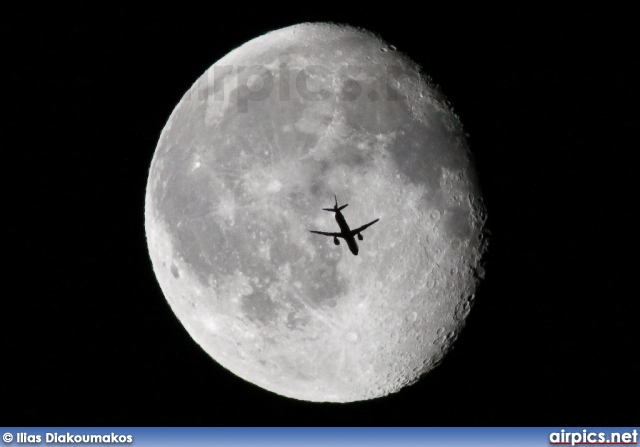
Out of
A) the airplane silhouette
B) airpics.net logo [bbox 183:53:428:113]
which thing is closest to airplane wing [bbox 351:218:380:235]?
the airplane silhouette

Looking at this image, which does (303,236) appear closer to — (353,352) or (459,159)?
(353,352)

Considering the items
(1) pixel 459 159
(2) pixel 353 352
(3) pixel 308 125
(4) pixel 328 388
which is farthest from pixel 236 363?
(1) pixel 459 159

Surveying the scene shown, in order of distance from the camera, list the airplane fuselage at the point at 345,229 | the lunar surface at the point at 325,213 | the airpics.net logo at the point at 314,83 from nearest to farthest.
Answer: the airplane fuselage at the point at 345,229, the lunar surface at the point at 325,213, the airpics.net logo at the point at 314,83

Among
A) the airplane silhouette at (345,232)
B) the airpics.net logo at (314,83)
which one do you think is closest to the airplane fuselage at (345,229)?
the airplane silhouette at (345,232)

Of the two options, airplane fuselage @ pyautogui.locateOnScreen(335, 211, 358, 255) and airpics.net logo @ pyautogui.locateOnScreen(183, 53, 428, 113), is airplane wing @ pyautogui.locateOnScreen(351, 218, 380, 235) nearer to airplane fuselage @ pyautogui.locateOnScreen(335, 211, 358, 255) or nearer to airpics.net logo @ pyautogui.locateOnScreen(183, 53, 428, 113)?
airplane fuselage @ pyautogui.locateOnScreen(335, 211, 358, 255)

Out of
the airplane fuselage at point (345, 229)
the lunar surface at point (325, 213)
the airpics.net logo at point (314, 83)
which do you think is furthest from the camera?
the airpics.net logo at point (314, 83)

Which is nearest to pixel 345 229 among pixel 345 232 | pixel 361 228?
pixel 345 232

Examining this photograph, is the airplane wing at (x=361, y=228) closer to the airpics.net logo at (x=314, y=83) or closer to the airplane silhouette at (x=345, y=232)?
the airplane silhouette at (x=345, y=232)

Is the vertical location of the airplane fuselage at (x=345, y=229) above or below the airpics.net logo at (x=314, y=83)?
below
